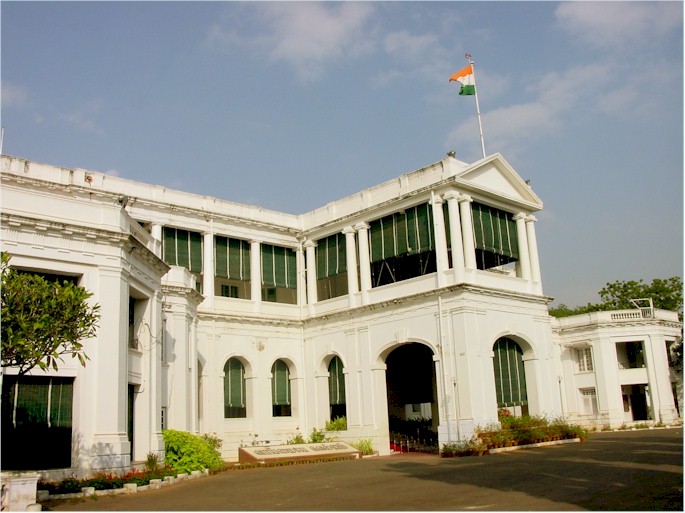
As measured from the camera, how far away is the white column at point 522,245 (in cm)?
3331

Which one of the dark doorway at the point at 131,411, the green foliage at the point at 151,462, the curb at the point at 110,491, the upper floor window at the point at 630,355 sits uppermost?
the upper floor window at the point at 630,355

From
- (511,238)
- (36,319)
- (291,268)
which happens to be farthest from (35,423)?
(511,238)

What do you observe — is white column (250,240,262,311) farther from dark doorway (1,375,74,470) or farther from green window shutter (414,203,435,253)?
dark doorway (1,375,74,470)

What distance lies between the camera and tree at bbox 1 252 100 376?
12906 mm

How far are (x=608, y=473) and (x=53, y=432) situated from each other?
13323 mm

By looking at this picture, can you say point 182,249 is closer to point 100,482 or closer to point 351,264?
point 351,264

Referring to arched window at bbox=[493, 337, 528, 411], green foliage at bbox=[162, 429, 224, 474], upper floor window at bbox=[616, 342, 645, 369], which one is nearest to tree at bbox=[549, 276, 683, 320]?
upper floor window at bbox=[616, 342, 645, 369]

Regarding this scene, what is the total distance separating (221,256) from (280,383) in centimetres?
701

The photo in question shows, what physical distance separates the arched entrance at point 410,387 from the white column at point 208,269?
966cm

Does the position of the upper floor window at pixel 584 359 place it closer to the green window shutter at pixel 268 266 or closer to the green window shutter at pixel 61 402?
the green window shutter at pixel 268 266

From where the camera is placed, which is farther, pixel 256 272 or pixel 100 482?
pixel 256 272

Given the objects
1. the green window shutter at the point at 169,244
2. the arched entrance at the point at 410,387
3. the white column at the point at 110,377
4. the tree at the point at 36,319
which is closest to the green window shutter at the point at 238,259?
the green window shutter at the point at 169,244

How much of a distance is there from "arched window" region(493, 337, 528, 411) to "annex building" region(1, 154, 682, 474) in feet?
0.30

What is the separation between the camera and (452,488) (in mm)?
15039
